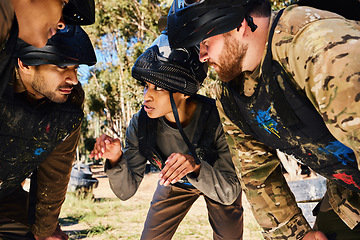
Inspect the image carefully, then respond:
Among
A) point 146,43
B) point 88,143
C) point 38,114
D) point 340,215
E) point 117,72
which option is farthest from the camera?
point 88,143

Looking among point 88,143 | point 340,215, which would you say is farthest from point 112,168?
point 88,143

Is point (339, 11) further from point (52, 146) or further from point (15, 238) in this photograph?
point (15, 238)

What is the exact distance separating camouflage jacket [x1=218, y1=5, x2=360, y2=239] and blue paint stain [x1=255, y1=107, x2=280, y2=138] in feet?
0.69

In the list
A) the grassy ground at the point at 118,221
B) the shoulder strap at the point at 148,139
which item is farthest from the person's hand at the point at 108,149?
the grassy ground at the point at 118,221

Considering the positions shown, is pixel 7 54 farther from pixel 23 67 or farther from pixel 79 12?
pixel 23 67

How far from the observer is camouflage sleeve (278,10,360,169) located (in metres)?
1.39

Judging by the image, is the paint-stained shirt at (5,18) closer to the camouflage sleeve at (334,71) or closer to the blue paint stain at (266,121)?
the camouflage sleeve at (334,71)

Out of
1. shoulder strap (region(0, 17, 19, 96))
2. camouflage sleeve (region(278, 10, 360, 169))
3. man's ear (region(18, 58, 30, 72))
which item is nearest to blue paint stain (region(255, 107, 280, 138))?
camouflage sleeve (region(278, 10, 360, 169))

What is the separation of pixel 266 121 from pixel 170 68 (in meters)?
1.34

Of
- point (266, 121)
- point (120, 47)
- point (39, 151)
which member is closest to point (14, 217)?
point (39, 151)

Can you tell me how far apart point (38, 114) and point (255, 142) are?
1.76 m

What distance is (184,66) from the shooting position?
3199 mm

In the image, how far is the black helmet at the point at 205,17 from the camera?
198cm

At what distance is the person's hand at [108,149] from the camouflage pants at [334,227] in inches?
66.9
